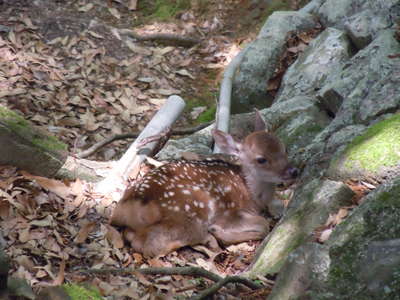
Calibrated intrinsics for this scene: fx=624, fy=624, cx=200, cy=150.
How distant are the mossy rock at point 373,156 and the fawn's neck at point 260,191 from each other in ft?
5.42

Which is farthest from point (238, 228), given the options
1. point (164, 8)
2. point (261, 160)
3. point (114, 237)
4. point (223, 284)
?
point (164, 8)

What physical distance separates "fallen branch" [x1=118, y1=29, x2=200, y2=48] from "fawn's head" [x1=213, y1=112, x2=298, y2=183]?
165 inches

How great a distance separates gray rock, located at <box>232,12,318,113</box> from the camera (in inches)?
335

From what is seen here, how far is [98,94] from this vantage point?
8508 mm

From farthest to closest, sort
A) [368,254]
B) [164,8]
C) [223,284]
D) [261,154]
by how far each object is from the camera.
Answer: [164,8], [261,154], [223,284], [368,254]

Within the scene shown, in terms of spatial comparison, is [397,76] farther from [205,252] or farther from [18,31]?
[18,31]

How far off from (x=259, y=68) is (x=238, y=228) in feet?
10.9

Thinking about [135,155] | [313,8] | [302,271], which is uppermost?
[302,271]

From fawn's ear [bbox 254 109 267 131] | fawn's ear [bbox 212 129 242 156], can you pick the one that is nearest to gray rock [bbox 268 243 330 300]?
fawn's ear [bbox 212 129 242 156]

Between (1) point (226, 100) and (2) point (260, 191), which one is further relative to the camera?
(1) point (226, 100)

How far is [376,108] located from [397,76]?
0.40 m

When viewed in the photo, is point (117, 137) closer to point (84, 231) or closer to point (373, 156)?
point (84, 231)

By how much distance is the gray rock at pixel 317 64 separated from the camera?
7.59 meters

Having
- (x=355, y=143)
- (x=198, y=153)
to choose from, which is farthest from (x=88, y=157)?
(x=355, y=143)
